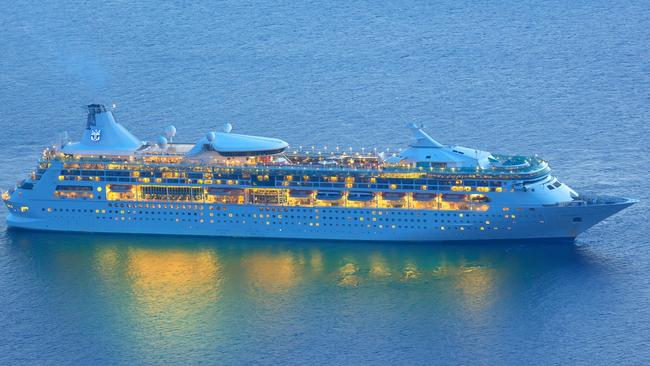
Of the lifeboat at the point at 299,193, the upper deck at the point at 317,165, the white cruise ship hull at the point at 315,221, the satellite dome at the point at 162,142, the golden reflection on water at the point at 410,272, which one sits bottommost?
the golden reflection on water at the point at 410,272

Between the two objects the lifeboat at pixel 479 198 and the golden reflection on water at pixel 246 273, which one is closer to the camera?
the golden reflection on water at pixel 246 273

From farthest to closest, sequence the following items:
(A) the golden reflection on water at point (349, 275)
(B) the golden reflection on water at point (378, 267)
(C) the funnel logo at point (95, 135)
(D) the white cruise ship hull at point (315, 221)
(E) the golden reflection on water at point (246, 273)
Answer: (C) the funnel logo at point (95, 135)
(D) the white cruise ship hull at point (315, 221)
(B) the golden reflection on water at point (378, 267)
(A) the golden reflection on water at point (349, 275)
(E) the golden reflection on water at point (246, 273)

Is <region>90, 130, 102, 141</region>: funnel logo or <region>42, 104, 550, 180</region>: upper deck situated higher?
<region>90, 130, 102, 141</region>: funnel logo

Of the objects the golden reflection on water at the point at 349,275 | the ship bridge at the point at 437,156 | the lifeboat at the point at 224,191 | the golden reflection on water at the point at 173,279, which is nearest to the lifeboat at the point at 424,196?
the ship bridge at the point at 437,156

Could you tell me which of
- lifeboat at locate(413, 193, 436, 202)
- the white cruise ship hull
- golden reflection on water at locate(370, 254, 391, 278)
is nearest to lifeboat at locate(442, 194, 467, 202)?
lifeboat at locate(413, 193, 436, 202)

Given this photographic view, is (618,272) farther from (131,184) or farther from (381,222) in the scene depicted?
(131,184)

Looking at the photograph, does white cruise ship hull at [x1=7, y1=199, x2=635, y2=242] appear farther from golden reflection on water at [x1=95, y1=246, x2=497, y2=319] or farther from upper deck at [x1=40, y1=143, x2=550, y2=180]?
upper deck at [x1=40, y1=143, x2=550, y2=180]

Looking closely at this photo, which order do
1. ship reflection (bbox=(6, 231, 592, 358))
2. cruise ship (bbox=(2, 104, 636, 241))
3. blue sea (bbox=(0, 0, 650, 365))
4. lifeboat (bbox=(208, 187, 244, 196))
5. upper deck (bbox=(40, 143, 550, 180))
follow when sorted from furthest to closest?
lifeboat (bbox=(208, 187, 244, 196))
upper deck (bbox=(40, 143, 550, 180))
cruise ship (bbox=(2, 104, 636, 241))
ship reflection (bbox=(6, 231, 592, 358))
blue sea (bbox=(0, 0, 650, 365))

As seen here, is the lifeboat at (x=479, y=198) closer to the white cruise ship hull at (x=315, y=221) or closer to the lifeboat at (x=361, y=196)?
the white cruise ship hull at (x=315, y=221)
